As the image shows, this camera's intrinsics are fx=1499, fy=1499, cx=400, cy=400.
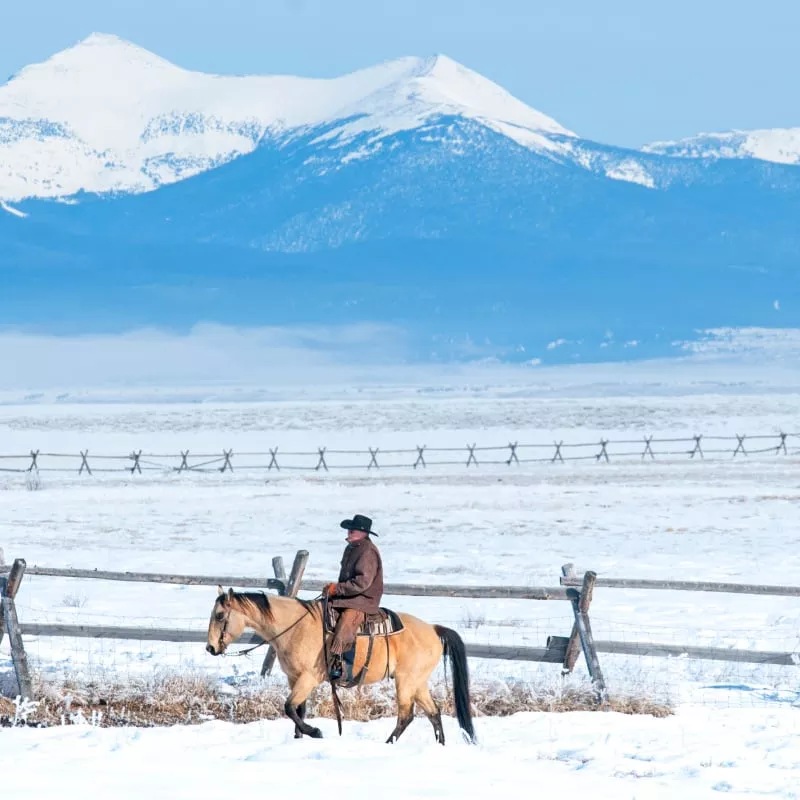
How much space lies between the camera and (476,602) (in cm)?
2039

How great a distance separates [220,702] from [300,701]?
1.87 meters

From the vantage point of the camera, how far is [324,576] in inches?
871

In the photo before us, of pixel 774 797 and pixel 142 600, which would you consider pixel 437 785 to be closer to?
pixel 774 797

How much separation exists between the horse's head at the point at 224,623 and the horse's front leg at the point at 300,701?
0.61m

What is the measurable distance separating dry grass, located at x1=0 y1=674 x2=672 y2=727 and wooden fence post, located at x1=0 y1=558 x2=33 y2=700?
5.4 inches

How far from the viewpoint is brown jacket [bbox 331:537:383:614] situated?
11.5 m

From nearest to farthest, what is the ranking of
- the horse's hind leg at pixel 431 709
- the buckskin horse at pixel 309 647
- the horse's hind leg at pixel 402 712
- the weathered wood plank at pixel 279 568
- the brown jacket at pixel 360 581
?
the buckskin horse at pixel 309 647 → the brown jacket at pixel 360 581 → the horse's hind leg at pixel 402 712 → the horse's hind leg at pixel 431 709 → the weathered wood plank at pixel 279 568

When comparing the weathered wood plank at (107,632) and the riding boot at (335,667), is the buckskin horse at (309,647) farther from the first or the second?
the weathered wood plank at (107,632)

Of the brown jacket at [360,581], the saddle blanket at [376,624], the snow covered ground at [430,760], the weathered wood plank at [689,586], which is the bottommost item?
the snow covered ground at [430,760]

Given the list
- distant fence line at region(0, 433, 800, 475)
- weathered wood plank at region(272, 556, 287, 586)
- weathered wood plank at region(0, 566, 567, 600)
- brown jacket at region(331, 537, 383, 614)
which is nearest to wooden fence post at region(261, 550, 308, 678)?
weathered wood plank at region(272, 556, 287, 586)

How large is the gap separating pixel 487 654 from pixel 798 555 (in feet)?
44.9

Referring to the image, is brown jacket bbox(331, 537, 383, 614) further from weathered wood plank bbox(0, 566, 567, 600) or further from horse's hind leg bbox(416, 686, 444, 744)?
weathered wood plank bbox(0, 566, 567, 600)

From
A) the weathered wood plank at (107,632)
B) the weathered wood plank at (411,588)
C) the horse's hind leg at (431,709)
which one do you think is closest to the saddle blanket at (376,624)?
the horse's hind leg at (431,709)

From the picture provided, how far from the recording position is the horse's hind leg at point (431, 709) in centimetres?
1177
